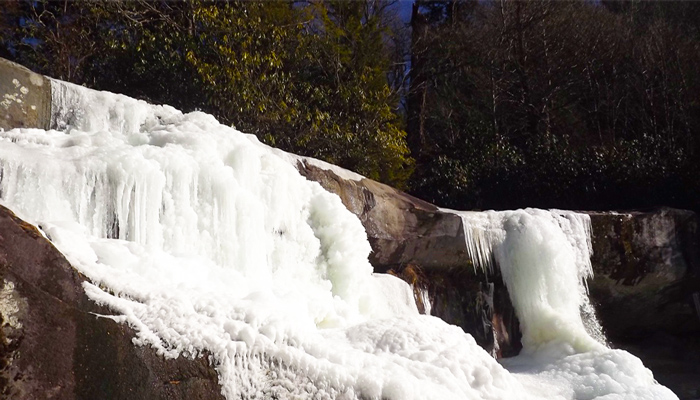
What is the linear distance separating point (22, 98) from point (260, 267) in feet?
9.59

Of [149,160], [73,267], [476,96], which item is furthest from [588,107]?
[73,267]

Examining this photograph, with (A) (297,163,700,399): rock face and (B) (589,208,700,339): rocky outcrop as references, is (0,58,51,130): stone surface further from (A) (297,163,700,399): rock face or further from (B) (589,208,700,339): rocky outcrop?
(B) (589,208,700,339): rocky outcrop

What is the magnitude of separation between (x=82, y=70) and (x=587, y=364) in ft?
30.9

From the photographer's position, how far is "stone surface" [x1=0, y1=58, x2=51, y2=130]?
7268 mm

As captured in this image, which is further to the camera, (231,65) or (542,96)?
(542,96)

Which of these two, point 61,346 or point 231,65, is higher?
point 231,65

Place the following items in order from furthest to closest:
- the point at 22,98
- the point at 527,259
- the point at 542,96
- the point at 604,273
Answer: the point at 542,96 < the point at 604,273 < the point at 527,259 < the point at 22,98

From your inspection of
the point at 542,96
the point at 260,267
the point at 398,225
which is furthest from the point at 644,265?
the point at 542,96

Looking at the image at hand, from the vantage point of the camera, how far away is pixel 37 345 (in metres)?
3.79

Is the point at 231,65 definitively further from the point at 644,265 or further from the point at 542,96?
the point at 542,96

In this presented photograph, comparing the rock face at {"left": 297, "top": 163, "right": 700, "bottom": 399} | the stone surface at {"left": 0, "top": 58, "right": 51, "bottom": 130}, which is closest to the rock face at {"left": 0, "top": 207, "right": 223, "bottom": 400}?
the stone surface at {"left": 0, "top": 58, "right": 51, "bottom": 130}

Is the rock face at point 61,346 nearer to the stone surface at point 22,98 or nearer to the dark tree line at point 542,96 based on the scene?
the stone surface at point 22,98

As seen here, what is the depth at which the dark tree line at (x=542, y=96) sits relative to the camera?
13.6 metres

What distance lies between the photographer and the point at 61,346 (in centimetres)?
387
